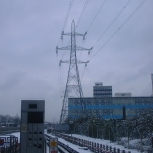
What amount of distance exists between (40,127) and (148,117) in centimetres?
1838

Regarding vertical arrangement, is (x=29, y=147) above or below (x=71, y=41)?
below

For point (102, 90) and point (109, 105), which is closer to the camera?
point (109, 105)

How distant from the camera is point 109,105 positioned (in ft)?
304

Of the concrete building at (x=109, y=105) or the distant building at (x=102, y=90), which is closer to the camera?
the concrete building at (x=109, y=105)

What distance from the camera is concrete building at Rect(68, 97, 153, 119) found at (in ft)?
297

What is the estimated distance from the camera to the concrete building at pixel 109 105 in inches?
3561

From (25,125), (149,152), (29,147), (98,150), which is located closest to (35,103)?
(25,125)

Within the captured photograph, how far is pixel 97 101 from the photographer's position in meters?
94.4

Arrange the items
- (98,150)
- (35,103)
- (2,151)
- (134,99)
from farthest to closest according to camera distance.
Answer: (134,99) < (98,150) < (2,151) < (35,103)

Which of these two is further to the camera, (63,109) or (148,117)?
(63,109)

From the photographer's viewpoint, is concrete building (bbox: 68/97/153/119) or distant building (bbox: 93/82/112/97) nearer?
concrete building (bbox: 68/97/153/119)

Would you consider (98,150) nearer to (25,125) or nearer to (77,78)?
(25,125)

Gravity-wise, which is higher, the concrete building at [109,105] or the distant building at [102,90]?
the distant building at [102,90]

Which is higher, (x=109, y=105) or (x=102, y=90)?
(x=102, y=90)
